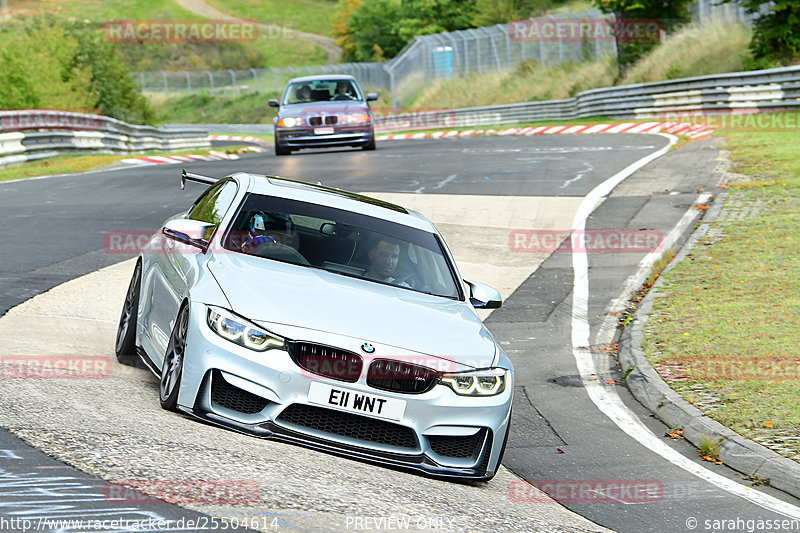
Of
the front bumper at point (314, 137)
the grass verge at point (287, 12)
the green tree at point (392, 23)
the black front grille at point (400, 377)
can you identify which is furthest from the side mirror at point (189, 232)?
the grass verge at point (287, 12)

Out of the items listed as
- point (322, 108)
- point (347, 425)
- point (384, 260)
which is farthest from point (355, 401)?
point (322, 108)

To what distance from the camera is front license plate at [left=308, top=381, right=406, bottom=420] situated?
5.99 meters

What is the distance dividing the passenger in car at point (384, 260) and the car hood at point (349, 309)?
16cm

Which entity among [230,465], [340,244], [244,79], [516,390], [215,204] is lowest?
[516,390]

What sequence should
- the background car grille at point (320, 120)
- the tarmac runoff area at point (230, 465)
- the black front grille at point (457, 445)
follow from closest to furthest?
the tarmac runoff area at point (230, 465)
the black front grille at point (457, 445)
the background car grille at point (320, 120)

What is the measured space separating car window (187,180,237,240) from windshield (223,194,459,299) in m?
0.24

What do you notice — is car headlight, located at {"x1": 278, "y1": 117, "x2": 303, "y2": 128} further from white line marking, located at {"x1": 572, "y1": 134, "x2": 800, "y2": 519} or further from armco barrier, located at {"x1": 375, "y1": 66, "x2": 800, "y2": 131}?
armco barrier, located at {"x1": 375, "y1": 66, "x2": 800, "y2": 131}

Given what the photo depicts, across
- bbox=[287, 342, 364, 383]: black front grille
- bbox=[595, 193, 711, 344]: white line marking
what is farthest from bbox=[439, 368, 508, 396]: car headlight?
bbox=[595, 193, 711, 344]: white line marking

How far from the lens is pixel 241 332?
6.08 metres

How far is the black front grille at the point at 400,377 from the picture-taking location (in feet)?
19.9

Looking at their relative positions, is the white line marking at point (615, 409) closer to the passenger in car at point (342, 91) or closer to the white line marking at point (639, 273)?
the white line marking at point (639, 273)

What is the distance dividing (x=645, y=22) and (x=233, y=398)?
142 ft

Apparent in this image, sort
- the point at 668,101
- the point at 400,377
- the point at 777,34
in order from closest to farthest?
1. the point at 400,377
2. the point at 777,34
3. the point at 668,101

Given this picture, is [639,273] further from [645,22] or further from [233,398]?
[645,22]
